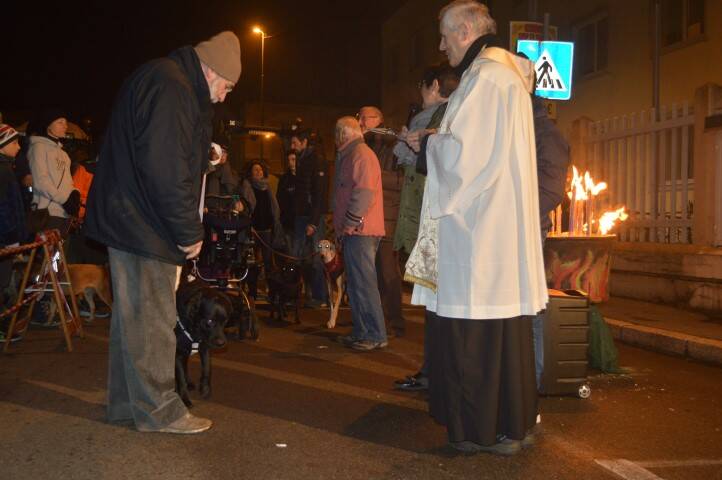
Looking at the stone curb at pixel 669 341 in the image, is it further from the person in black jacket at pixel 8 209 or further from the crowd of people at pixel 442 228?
the person in black jacket at pixel 8 209

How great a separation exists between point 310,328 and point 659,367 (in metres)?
3.56

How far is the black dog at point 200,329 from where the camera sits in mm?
4711

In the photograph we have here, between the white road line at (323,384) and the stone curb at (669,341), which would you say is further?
the stone curb at (669,341)

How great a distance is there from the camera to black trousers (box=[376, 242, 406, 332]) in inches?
297

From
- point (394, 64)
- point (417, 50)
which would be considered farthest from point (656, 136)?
point (394, 64)

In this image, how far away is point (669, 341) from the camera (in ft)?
23.9

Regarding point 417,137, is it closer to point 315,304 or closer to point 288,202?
point 315,304

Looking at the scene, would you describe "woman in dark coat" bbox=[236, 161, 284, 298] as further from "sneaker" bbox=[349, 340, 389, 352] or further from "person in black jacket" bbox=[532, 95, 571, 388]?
"person in black jacket" bbox=[532, 95, 571, 388]

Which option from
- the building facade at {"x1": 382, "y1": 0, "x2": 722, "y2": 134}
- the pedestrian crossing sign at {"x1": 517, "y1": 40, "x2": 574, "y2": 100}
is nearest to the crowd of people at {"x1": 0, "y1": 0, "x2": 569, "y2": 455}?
the pedestrian crossing sign at {"x1": 517, "y1": 40, "x2": 574, "y2": 100}

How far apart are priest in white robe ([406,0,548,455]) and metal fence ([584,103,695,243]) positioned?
6841mm

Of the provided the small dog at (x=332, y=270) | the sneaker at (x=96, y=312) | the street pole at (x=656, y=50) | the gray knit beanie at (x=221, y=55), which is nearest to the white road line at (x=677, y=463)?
the gray knit beanie at (x=221, y=55)

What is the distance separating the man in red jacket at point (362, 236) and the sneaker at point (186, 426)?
2736 millimetres

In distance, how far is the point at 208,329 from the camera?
15.7ft

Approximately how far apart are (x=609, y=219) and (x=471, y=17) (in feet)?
22.0
